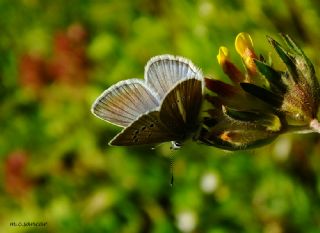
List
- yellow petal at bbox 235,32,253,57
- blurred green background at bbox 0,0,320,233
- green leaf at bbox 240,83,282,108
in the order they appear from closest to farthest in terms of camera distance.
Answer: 1. green leaf at bbox 240,83,282,108
2. yellow petal at bbox 235,32,253,57
3. blurred green background at bbox 0,0,320,233

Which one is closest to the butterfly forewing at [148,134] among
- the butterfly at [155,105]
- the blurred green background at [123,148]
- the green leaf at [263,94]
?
the butterfly at [155,105]

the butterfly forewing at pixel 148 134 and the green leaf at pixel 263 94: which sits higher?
the green leaf at pixel 263 94

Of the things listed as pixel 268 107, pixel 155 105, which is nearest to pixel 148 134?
pixel 155 105

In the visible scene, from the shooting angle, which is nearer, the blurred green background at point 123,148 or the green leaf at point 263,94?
the green leaf at point 263,94

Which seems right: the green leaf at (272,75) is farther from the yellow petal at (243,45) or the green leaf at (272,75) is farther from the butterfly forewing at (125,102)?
the butterfly forewing at (125,102)

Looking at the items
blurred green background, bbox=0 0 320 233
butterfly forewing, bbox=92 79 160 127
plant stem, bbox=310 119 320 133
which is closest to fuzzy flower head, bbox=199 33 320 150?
plant stem, bbox=310 119 320 133

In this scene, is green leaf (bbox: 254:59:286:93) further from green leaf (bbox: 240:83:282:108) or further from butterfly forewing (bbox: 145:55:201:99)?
butterfly forewing (bbox: 145:55:201:99)

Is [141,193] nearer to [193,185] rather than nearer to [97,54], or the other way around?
[193,185]

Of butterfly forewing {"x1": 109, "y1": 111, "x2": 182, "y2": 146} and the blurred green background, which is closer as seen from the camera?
butterfly forewing {"x1": 109, "y1": 111, "x2": 182, "y2": 146}
